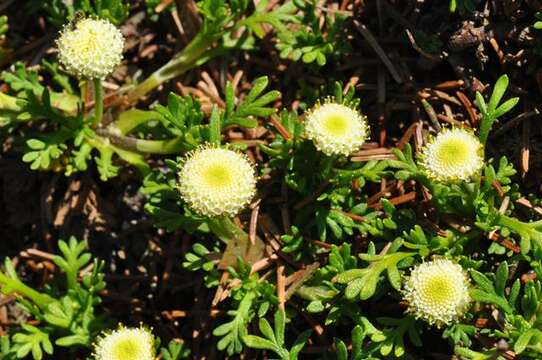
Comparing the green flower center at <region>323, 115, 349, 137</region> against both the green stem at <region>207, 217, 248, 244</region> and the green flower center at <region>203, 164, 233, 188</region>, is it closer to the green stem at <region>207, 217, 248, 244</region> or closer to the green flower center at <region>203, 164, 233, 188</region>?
the green flower center at <region>203, 164, 233, 188</region>

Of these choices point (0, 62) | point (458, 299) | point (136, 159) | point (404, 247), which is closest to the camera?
point (458, 299)

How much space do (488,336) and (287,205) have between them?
118 centimetres

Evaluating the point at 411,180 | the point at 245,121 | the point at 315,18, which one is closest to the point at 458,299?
the point at 411,180

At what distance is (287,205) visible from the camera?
12.1ft

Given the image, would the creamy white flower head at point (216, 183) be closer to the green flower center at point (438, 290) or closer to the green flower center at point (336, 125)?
the green flower center at point (336, 125)

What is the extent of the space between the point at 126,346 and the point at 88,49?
1407 millimetres

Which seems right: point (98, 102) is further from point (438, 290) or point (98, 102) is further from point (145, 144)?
point (438, 290)

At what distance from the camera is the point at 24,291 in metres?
3.62

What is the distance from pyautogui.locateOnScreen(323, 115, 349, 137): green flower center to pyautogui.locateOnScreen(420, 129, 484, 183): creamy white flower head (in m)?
0.39

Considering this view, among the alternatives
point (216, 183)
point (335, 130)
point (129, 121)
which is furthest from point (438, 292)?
point (129, 121)

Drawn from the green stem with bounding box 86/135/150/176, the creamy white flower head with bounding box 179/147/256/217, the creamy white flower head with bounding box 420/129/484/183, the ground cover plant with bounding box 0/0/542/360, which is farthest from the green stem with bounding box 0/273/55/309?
the creamy white flower head with bounding box 420/129/484/183

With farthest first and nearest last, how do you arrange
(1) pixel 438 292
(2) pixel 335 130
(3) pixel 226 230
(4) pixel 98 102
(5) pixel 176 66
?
(5) pixel 176 66 < (4) pixel 98 102 < (3) pixel 226 230 < (2) pixel 335 130 < (1) pixel 438 292

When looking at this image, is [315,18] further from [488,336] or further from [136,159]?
[488,336]

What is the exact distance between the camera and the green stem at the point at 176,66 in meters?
3.97
